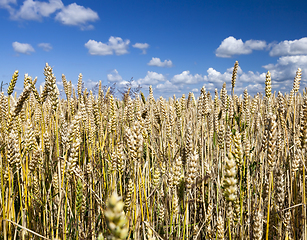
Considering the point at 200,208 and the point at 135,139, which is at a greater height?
the point at 135,139

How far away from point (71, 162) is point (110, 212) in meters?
0.92

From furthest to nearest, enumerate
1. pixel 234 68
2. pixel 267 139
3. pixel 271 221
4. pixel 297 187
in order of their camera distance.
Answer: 1. pixel 234 68
2. pixel 297 187
3. pixel 271 221
4. pixel 267 139

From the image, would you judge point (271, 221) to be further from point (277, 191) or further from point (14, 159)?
point (14, 159)

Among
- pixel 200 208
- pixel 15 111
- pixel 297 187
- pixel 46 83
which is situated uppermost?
pixel 46 83

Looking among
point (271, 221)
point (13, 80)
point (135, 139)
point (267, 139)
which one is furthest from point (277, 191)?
point (13, 80)

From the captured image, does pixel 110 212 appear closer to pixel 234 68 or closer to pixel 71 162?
pixel 71 162

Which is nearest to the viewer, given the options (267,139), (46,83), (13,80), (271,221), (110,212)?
(110,212)

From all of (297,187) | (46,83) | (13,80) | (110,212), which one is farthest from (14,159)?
(297,187)

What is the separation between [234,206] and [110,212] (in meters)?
1.28

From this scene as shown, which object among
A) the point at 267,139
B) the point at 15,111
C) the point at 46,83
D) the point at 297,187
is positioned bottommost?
the point at 297,187

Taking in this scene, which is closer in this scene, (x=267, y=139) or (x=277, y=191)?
(x=267, y=139)

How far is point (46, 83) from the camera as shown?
4.68 feet

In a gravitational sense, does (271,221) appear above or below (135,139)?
below

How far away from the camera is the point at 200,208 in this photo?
6.75 feet
